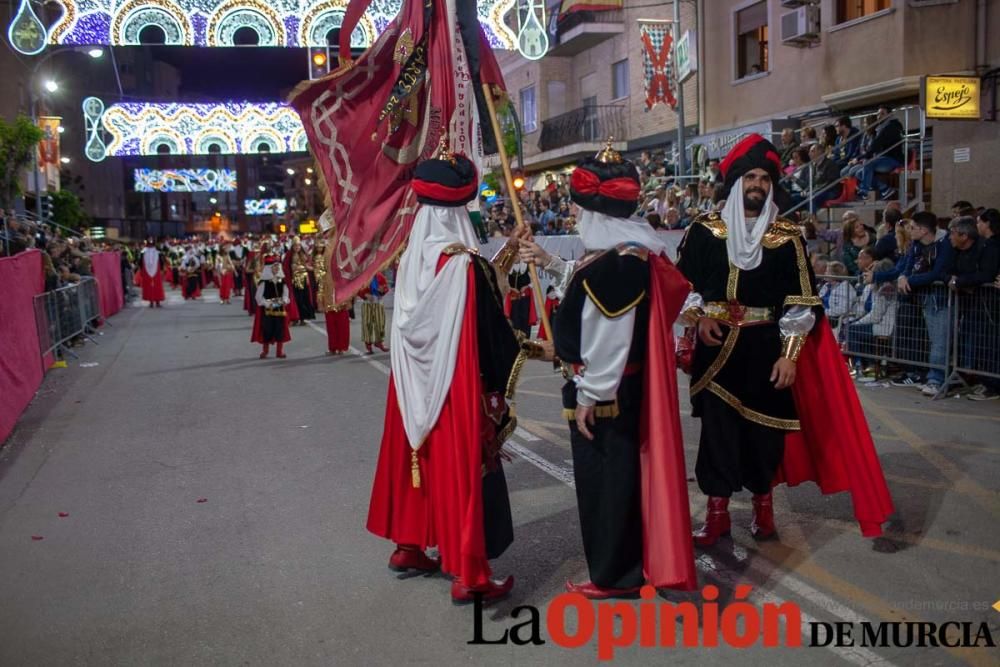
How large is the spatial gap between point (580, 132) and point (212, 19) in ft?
48.3

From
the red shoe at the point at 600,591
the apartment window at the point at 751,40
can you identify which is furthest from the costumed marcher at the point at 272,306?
the apartment window at the point at 751,40

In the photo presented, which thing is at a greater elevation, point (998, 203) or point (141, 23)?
point (141, 23)

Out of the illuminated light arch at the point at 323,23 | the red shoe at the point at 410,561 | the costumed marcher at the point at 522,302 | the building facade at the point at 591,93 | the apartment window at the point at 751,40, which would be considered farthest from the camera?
the building facade at the point at 591,93

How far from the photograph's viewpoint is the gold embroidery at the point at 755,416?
16.6ft

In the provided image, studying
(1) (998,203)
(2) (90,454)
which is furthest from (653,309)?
(1) (998,203)

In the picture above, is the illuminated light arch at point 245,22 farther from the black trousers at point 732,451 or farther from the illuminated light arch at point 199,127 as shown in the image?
the black trousers at point 732,451

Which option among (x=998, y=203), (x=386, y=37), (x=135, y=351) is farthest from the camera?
(x=135, y=351)

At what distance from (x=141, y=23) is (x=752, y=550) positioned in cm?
1561

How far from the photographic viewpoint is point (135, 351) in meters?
16.0

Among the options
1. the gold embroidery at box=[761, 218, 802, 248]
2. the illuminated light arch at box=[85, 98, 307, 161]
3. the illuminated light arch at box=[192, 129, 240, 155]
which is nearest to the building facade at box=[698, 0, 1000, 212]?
the gold embroidery at box=[761, 218, 802, 248]

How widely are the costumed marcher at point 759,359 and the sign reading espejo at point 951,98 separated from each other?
10.0m

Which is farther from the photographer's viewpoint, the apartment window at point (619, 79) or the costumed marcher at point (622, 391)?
the apartment window at point (619, 79)

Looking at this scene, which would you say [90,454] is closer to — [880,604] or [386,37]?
[386,37]

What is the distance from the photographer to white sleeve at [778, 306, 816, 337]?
5.00m
